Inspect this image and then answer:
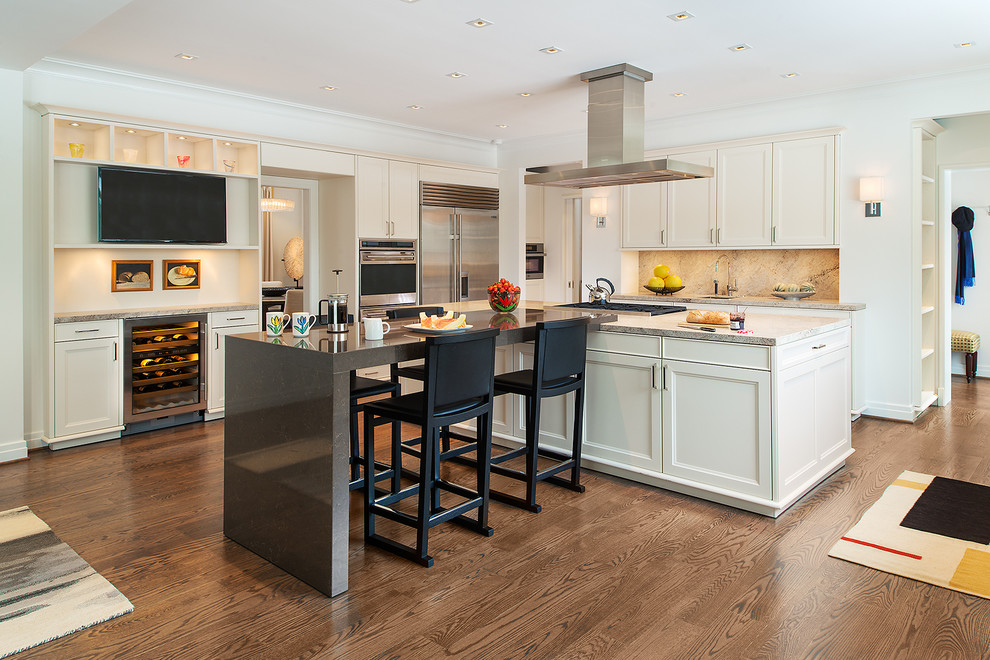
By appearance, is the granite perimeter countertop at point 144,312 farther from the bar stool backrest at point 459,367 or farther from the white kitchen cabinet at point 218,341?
the bar stool backrest at point 459,367

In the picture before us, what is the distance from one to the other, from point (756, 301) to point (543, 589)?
159 inches

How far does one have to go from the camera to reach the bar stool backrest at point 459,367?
9.20 ft

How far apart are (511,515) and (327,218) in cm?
426

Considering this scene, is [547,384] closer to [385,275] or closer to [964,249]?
[385,275]

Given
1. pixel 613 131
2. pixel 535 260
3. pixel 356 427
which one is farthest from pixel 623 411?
pixel 535 260

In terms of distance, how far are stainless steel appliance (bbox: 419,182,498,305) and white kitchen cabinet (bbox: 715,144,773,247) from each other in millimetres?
2657

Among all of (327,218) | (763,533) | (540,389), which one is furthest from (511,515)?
(327,218)

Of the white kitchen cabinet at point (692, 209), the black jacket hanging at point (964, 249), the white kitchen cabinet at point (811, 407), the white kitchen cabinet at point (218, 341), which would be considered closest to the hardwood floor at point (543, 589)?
the white kitchen cabinet at point (811, 407)

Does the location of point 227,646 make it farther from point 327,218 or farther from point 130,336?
point 327,218

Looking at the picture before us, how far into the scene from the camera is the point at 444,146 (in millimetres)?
7613

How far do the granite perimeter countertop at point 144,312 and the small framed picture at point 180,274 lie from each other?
0.20 meters

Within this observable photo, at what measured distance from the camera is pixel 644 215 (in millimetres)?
6871

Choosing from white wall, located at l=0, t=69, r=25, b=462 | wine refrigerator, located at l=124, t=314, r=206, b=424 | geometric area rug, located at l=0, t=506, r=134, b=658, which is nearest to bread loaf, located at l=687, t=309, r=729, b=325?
geometric area rug, located at l=0, t=506, r=134, b=658

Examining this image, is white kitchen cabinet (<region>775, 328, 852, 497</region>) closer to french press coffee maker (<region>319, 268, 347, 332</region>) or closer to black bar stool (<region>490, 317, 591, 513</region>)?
black bar stool (<region>490, 317, 591, 513</region>)
